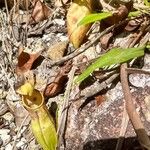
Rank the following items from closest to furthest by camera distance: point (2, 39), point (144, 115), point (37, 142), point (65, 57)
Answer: point (144, 115)
point (37, 142)
point (65, 57)
point (2, 39)

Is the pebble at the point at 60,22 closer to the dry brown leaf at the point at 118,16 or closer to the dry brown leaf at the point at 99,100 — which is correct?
the dry brown leaf at the point at 118,16

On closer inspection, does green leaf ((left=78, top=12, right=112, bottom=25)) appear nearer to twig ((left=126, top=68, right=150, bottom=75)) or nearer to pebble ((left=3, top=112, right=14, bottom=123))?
Answer: twig ((left=126, top=68, right=150, bottom=75))

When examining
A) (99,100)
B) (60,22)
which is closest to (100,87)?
(99,100)

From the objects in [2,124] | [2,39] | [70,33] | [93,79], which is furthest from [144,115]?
[2,39]

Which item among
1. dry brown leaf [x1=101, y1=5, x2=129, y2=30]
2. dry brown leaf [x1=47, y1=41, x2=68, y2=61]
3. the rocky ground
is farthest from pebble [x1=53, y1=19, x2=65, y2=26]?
dry brown leaf [x1=101, y1=5, x2=129, y2=30]

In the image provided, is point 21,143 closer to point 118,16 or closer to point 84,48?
point 84,48

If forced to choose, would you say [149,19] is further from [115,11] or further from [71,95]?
[71,95]

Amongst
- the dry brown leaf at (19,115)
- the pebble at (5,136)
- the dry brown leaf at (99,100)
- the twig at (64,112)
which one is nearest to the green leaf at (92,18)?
the twig at (64,112)
